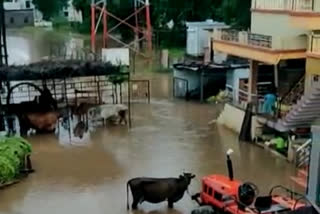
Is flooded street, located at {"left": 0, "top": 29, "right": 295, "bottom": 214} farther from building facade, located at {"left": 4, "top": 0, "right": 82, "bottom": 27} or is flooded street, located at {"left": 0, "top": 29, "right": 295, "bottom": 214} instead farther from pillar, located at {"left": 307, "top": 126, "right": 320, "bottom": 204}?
building facade, located at {"left": 4, "top": 0, "right": 82, "bottom": 27}

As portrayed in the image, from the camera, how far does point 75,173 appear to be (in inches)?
715

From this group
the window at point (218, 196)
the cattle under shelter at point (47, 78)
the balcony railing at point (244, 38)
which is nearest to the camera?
the window at point (218, 196)

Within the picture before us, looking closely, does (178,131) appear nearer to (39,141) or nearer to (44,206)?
(39,141)

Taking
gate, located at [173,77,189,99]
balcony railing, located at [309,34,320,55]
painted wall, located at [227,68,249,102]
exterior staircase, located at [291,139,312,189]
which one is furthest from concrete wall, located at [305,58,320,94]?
gate, located at [173,77,189,99]

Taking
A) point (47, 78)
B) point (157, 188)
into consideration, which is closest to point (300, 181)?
point (157, 188)

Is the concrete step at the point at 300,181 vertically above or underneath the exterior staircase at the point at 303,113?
underneath

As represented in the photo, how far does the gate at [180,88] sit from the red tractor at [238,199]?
15.1m

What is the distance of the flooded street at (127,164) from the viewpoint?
15.7 metres

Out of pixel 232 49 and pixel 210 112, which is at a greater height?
pixel 232 49

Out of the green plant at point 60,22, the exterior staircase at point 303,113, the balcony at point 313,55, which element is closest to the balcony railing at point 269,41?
the balcony at point 313,55

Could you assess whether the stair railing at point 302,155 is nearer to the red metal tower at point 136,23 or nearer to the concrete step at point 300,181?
the concrete step at point 300,181

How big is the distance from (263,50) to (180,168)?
5325 millimetres

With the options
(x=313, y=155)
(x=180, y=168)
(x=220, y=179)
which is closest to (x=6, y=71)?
(x=180, y=168)

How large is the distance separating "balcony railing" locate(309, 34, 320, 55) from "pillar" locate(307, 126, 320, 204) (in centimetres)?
1332
